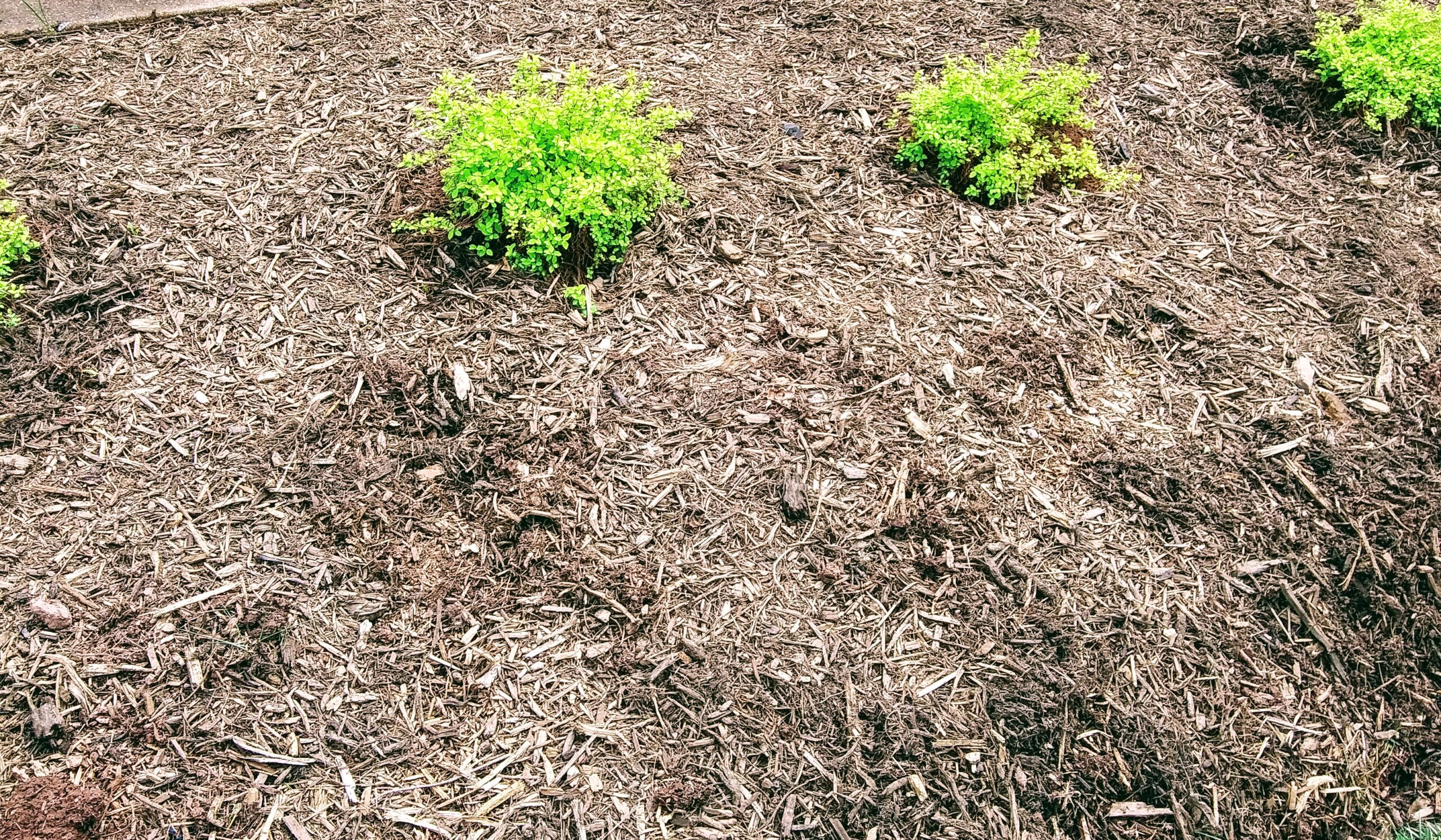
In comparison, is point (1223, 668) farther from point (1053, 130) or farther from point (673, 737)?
point (1053, 130)

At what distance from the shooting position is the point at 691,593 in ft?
9.95

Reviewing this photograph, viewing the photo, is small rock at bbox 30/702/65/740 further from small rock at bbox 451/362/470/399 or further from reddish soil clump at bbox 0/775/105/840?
small rock at bbox 451/362/470/399

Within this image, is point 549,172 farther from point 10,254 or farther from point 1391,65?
point 1391,65

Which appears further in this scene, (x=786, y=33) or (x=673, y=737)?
(x=786, y=33)

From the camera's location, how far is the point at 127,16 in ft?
15.7

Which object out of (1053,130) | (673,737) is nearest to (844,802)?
(673,737)

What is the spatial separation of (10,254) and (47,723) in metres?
1.96

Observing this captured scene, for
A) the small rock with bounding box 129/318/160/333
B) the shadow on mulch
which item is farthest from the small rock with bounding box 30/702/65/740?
the shadow on mulch

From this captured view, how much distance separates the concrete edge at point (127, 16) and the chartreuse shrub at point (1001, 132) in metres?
3.66

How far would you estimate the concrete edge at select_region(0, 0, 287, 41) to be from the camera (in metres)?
4.65

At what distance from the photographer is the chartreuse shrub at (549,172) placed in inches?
136

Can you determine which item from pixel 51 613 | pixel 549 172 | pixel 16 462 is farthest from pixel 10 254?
pixel 549 172

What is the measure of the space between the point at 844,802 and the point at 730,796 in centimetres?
35

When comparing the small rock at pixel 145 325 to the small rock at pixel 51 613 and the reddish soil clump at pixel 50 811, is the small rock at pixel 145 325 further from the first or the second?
the reddish soil clump at pixel 50 811
